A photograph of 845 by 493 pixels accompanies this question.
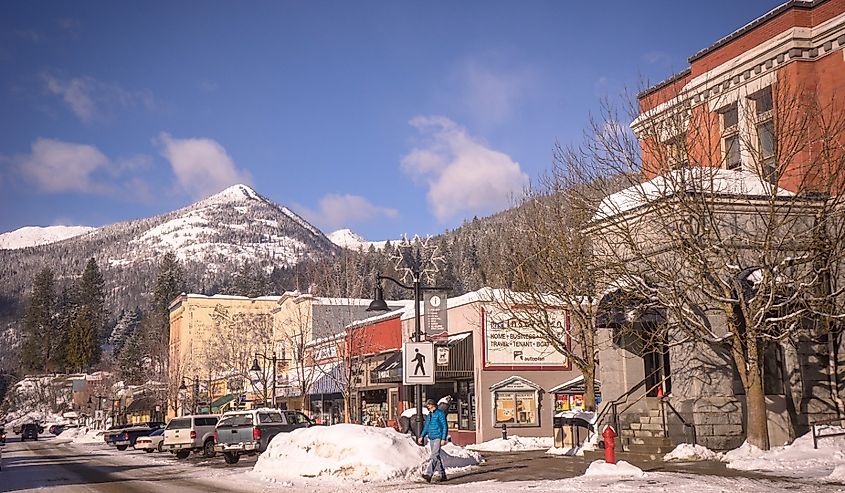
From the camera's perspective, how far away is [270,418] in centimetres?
3025

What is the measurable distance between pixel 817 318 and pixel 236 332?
4789cm

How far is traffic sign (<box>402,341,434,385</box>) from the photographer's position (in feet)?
66.2

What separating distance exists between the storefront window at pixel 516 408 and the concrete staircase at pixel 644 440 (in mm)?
12070

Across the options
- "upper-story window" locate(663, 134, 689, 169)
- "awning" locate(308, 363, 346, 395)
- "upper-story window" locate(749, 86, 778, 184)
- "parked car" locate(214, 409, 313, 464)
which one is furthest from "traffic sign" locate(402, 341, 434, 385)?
"awning" locate(308, 363, 346, 395)

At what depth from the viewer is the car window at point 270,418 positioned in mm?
29969

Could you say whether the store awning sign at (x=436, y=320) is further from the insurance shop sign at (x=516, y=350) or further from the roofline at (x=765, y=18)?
the roofline at (x=765, y=18)

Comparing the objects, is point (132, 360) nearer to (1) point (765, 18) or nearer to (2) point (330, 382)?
(2) point (330, 382)

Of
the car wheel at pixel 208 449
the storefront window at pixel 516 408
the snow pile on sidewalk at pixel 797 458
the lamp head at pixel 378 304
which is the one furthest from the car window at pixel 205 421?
the snow pile on sidewalk at pixel 797 458

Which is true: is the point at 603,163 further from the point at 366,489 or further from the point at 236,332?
the point at 236,332

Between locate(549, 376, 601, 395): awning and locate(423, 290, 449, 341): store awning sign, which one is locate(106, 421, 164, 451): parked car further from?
locate(549, 376, 601, 395): awning

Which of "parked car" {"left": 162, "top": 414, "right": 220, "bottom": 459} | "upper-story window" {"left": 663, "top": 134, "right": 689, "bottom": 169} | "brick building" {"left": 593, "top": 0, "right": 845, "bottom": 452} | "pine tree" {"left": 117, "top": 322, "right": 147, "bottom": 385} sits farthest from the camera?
"pine tree" {"left": 117, "top": 322, "right": 147, "bottom": 385}

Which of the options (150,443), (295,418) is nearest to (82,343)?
(150,443)

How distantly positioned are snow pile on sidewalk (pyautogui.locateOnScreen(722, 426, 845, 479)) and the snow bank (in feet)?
8.60

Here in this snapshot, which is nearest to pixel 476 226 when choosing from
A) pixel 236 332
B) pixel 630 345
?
pixel 236 332
